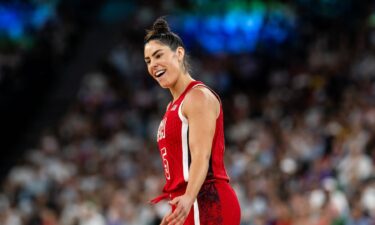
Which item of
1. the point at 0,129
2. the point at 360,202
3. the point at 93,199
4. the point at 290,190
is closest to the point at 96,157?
the point at 93,199

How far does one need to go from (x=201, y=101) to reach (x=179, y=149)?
0.38 m

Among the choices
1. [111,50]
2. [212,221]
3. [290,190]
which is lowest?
[212,221]

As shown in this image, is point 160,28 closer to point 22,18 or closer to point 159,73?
point 159,73

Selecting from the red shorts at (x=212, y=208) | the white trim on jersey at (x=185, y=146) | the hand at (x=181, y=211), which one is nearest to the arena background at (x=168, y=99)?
the red shorts at (x=212, y=208)

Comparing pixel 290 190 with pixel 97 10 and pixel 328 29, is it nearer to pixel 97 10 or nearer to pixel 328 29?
pixel 328 29

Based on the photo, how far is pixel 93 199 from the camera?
14852 millimetres

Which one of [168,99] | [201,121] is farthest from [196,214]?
[168,99]

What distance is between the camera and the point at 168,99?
1805 centimetres

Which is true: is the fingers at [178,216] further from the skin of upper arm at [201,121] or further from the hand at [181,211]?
the skin of upper arm at [201,121]

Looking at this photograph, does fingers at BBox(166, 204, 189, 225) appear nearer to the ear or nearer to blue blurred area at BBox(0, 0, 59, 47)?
the ear

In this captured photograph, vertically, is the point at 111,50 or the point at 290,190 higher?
the point at 111,50

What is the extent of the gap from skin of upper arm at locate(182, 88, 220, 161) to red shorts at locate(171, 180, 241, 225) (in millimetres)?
272

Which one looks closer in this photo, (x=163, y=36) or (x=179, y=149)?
(x=179, y=149)

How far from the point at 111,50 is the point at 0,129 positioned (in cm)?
333
